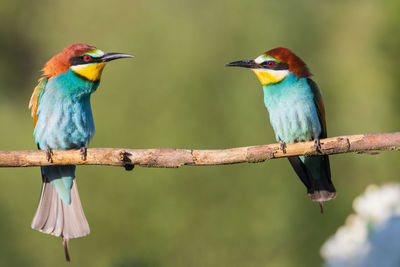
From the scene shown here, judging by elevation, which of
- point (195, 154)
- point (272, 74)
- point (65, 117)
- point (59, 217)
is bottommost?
point (59, 217)

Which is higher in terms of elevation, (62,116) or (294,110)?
(62,116)

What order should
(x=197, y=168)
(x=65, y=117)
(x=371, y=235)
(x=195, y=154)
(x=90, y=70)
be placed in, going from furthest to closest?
(x=197, y=168), (x=65, y=117), (x=90, y=70), (x=371, y=235), (x=195, y=154)

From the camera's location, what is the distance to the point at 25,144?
1227cm

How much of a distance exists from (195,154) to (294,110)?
1125 millimetres

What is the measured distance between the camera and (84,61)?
3.64 meters

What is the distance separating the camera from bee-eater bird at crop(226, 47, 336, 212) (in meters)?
3.88

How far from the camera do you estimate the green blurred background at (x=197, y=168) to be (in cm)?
1027

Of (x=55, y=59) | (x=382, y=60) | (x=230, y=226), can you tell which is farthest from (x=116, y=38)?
(x=55, y=59)

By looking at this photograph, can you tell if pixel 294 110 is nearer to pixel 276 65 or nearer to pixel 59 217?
pixel 276 65

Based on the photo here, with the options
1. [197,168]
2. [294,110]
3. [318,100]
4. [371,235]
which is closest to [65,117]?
[294,110]

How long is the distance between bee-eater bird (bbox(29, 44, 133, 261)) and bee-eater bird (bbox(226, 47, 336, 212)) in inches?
38.6

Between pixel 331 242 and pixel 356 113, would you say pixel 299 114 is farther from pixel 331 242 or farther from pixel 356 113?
pixel 356 113

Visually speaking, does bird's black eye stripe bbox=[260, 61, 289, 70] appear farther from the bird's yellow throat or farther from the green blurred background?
the green blurred background

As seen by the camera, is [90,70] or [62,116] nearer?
[90,70]
